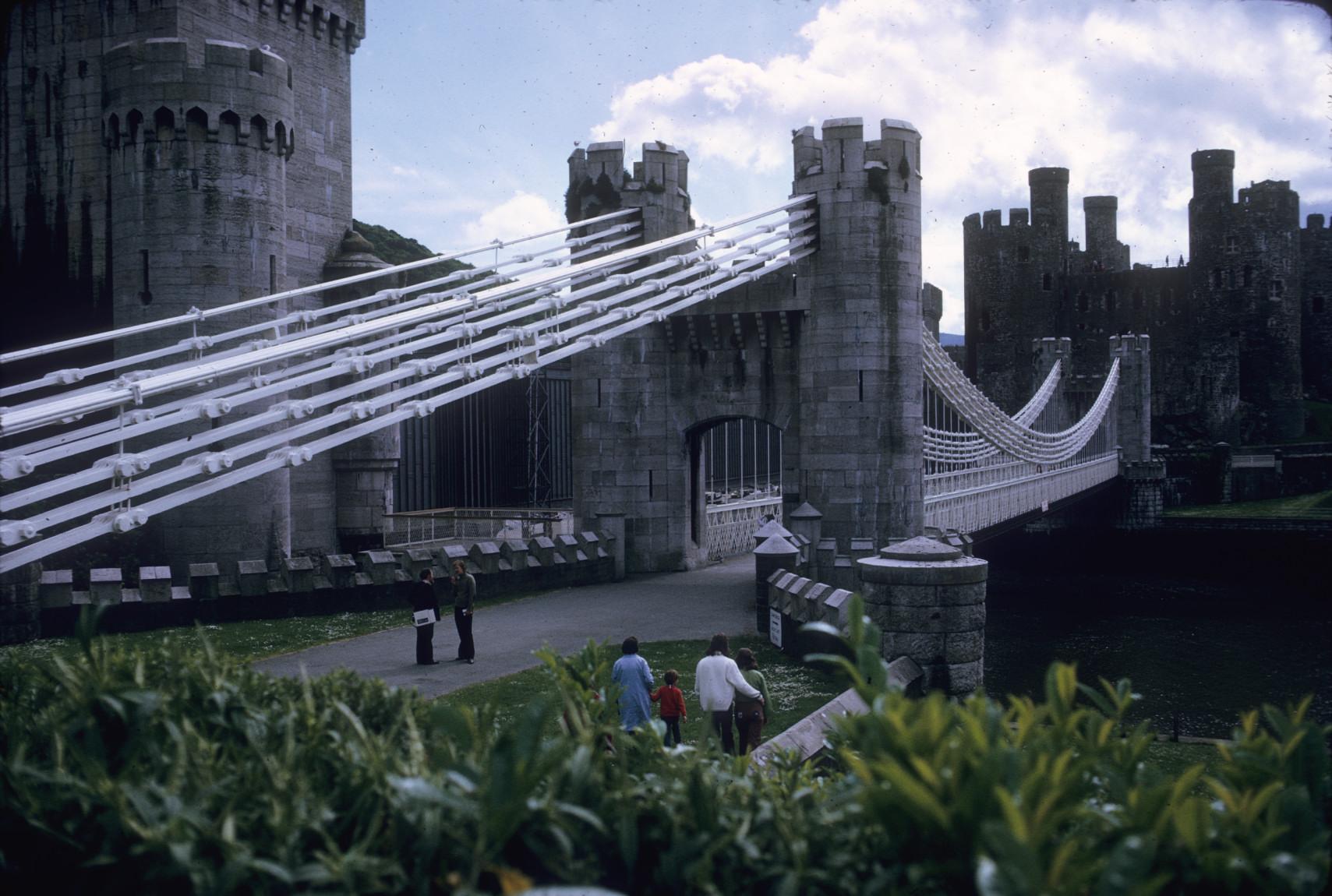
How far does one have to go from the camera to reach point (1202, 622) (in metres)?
28.5

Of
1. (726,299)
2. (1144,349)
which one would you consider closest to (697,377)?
(726,299)

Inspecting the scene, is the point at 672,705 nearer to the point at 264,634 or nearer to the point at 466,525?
the point at 264,634

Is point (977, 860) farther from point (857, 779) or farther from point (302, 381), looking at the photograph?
point (302, 381)

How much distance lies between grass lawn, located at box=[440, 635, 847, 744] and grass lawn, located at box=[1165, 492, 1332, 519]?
108 feet

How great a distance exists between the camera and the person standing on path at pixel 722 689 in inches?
337

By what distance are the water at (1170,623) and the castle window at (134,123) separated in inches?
635

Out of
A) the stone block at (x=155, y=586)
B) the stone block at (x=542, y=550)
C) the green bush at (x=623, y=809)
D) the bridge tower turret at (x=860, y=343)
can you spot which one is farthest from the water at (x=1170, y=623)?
the green bush at (x=623, y=809)

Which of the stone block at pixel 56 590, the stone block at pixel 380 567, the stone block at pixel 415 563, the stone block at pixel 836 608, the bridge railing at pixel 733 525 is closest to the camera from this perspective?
the stone block at pixel 836 608

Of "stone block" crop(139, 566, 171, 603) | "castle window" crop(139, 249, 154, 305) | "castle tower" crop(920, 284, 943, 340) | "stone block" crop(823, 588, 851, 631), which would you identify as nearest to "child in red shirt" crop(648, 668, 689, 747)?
"stone block" crop(823, 588, 851, 631)

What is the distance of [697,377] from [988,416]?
915 centimetres

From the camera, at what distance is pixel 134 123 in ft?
61.2

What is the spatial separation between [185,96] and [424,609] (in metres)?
10.7

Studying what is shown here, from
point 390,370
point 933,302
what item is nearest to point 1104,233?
point 933,302

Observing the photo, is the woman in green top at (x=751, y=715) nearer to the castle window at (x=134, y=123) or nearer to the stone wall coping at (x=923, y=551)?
the stone wall coping at (x=923, y=551)
